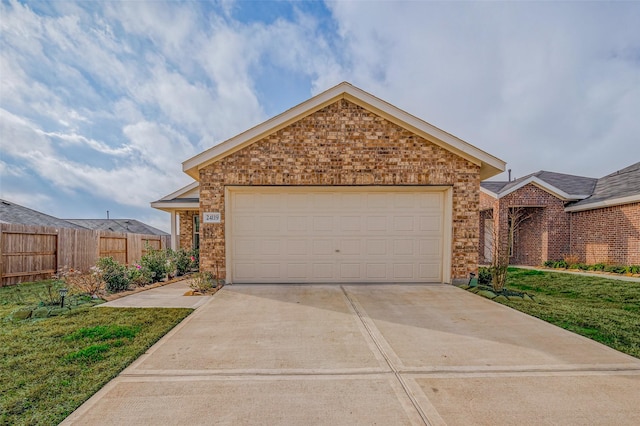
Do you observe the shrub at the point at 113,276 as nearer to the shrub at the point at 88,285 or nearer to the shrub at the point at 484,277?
the shrub at the point at 88,285

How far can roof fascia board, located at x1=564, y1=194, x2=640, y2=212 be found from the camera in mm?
10517

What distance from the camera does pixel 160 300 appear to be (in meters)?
6.35

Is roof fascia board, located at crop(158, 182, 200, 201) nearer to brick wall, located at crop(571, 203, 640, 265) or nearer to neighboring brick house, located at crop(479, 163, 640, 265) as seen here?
neighboring brick house, located at crop(479, 163, 640, 265)

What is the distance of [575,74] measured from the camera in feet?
33.0

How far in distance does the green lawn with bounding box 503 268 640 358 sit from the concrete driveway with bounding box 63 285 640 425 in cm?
46

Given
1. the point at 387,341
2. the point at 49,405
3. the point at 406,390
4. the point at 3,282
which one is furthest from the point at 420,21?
the point at 3,282

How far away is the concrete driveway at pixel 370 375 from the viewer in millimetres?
2467

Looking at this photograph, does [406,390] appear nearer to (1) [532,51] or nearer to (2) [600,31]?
(1) [532,51]

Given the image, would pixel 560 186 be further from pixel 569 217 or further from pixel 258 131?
pixel 258 131

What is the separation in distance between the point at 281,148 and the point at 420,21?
5.55m

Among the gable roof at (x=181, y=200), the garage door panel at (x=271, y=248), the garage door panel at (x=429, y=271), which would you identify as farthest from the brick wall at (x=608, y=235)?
the gable roof at (x=181, y=200)

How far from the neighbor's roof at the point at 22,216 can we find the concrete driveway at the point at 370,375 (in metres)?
13.6

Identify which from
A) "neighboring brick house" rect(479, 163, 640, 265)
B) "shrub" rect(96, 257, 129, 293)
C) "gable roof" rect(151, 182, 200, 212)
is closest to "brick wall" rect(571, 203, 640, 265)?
"neighboring brick house" rect(479, 163, 640, 265)

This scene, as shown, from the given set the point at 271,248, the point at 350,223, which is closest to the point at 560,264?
the point at 350,223
